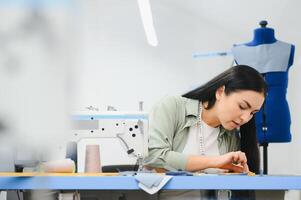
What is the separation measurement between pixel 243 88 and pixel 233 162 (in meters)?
0.32

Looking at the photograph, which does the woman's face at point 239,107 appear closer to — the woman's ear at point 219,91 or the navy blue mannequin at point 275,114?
the woman's ear at point 219,91

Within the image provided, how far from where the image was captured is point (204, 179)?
101 centimetres

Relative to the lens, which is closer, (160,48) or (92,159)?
(92,159)

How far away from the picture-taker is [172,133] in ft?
4.75

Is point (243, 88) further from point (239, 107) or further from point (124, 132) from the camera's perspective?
point (124, 132)

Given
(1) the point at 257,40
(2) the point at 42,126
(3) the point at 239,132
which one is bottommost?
(3) the point at 239,132

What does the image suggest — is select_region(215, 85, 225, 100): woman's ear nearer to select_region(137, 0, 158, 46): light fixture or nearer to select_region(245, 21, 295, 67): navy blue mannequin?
select_region(245, 21, 295, 67): navy blue mannequin

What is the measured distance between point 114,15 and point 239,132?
224cm

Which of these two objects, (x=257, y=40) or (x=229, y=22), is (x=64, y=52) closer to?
(x=257, y=40)

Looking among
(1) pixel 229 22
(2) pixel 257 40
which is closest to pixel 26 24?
(2) pixel 257 40

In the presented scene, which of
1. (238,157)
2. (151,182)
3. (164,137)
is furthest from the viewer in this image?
(164,137)

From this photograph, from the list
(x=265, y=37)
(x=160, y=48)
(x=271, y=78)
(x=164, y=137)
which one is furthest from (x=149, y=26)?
(x=164, y=137)

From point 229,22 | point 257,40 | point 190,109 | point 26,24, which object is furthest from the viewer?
point 229,22

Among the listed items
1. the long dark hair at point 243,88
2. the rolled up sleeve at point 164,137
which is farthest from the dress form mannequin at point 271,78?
the rolled up sleeve at point 164,137
